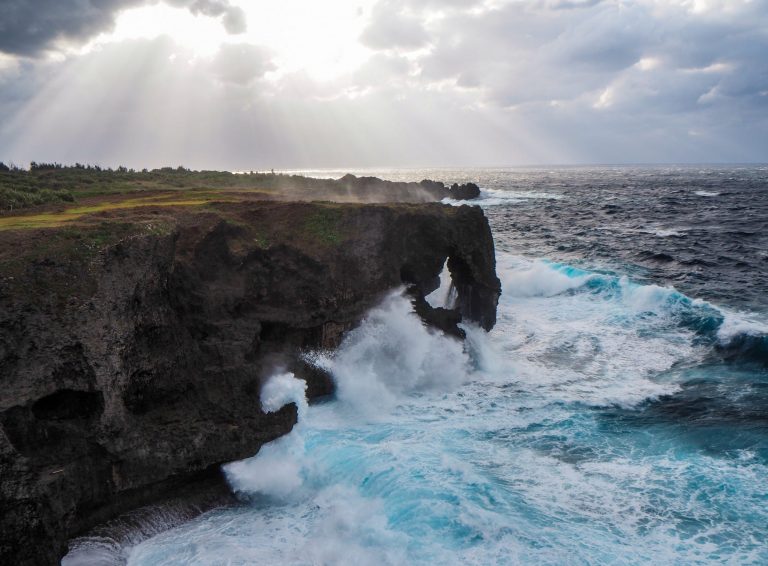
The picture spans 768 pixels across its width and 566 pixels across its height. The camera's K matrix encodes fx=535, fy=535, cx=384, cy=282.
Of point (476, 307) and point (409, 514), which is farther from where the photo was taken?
point (476, 307)

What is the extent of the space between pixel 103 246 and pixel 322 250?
7261 mm

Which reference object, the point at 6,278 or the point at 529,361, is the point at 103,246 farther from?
the point at 529,361

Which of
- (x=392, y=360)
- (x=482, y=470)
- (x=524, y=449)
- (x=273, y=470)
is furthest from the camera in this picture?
(x=392, y=360)

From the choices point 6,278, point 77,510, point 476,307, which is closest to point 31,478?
point 77,510

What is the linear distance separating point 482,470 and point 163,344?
861cm

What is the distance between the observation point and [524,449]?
14312 mm

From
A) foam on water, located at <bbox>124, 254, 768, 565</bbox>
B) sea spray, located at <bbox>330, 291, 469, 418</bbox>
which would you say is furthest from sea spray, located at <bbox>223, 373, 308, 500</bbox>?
sea spray, located at <bbox>330, 291, 469, 418</bbox>

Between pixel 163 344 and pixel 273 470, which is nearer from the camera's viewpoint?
pixel 273 470

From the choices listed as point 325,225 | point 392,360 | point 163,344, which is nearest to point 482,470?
point 392,360

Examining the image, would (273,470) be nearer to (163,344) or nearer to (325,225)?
(163,344)

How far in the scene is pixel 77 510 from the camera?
35.7 ft

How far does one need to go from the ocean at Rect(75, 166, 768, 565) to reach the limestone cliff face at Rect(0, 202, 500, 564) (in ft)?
3.61

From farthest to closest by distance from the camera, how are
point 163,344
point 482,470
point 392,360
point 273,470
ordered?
point 392,360, point 163,344, point 482,470, point 273,470

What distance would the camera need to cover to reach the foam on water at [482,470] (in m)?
10.7
